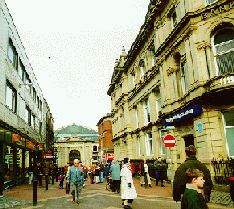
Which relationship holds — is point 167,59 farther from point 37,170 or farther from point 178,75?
point 37,170

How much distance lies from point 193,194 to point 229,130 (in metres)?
10.3

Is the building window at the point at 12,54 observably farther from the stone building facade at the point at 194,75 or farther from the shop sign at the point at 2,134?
the stone building facade at the point at 194,75

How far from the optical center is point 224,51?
516 inches

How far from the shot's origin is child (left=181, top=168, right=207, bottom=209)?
3334 mm

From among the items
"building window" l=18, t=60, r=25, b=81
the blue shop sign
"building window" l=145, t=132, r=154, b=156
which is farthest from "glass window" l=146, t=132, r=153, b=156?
"building window" l=18, t=60, r=25, b=81

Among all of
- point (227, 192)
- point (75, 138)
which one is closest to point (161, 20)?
point (227, 192)

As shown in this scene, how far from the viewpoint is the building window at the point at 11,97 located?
18.3 meters

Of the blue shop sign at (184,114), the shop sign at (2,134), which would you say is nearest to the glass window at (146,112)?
the blue shop sign at (184,114)

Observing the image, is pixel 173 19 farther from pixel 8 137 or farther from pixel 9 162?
pixel 9 162

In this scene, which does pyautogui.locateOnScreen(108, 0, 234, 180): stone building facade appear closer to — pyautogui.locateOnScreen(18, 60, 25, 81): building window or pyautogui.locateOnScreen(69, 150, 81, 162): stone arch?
pyautogui.locateOnScreen(18, 60, 25, 81): building window

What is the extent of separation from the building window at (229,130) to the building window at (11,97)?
48.2 ft

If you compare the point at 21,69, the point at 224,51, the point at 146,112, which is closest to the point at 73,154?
the point at 146,112

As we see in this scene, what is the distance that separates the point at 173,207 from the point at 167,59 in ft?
38.1

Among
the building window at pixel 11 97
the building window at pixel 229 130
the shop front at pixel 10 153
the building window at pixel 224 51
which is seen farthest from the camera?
the building window at pixel 11 97
